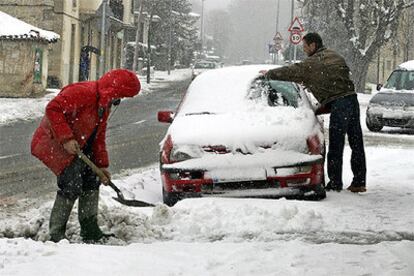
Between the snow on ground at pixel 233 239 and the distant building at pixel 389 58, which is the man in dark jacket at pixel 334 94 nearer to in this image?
the snow on ground at pixel 233 239

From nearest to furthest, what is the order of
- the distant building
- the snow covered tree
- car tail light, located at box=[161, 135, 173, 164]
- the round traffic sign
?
car tail light, located at box=[161, 135, 173, 164] < the round traffic sign < the distant building < the snow covered tree

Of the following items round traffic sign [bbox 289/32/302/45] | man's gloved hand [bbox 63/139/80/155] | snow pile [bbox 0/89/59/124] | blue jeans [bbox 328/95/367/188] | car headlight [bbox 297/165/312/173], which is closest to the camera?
man's gloved hand [bbox 63/139/80/155]

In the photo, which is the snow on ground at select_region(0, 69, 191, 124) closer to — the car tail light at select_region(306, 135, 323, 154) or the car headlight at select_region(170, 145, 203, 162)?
the car headlight at select_region(170, 145, 203, 162)

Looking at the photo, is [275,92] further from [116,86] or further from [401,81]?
[401,81]

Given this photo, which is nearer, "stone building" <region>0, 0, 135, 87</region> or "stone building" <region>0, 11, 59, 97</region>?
"stone building" <region>0, 11, 59, 97</region>

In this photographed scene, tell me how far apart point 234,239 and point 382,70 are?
67123 millimetres

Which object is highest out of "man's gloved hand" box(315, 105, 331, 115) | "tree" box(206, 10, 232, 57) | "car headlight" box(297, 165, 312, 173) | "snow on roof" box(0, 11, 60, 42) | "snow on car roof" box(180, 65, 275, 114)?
"tree" box(206, 10, 232, 57)

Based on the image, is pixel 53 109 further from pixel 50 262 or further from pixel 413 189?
pixel 413 189

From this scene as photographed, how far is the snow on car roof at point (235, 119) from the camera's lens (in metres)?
6.65

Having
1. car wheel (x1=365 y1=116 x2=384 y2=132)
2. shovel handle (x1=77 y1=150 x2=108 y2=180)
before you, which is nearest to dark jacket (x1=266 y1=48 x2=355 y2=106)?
shovel handle (x1=77 y1=150 x2=108 y2=180)

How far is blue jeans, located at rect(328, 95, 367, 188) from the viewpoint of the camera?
7547 millimetres

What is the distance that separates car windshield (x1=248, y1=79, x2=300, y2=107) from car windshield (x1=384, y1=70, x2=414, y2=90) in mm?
10848

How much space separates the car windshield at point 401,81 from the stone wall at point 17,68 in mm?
13936

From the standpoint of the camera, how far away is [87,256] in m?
4.51
